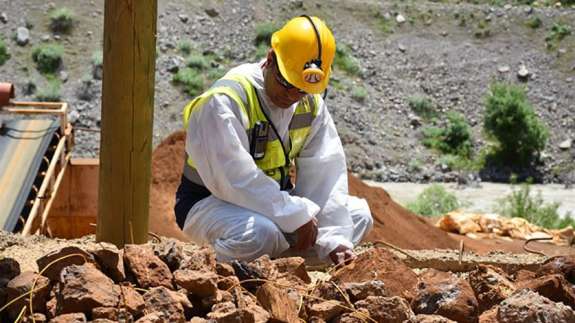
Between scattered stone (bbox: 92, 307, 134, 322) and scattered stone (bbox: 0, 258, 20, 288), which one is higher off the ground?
scattered stone (bbox: 92, 307, 134, 322)

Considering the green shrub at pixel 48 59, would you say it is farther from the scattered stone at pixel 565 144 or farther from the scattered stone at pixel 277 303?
the scattered stone at pixel 277 303

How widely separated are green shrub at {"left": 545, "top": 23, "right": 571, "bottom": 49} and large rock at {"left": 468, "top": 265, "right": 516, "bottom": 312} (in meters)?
26.4

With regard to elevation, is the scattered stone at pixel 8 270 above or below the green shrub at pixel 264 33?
above

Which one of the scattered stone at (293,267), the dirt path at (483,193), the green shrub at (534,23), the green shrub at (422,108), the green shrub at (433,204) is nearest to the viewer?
the scattered stone at (293,267)

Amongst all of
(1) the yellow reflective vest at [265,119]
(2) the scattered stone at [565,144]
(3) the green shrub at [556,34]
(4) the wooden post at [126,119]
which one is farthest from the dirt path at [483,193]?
(4) the wooden post at [126,119]

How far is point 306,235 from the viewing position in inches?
213

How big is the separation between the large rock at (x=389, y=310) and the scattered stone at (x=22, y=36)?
2403cm

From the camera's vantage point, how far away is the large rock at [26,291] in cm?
399

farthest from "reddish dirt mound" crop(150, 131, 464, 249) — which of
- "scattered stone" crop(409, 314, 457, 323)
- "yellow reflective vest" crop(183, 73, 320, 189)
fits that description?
"scattered stone" crop(409, 314, 457, 323)

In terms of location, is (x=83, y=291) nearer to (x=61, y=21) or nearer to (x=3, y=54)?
(x=3, y=54)

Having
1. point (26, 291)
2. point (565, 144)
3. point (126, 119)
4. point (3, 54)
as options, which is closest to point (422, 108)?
point (565, 144)

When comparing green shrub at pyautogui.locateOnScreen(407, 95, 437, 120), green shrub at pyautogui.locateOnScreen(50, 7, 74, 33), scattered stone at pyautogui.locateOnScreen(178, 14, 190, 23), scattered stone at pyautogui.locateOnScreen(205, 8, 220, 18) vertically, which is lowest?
green shrub at pyautogui.locateOnScreen(407, 95, 437, 120)

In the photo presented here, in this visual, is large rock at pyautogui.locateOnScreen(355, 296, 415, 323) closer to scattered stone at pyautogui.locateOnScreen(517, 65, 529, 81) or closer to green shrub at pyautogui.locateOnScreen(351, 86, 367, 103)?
green shrub at pyautogui.locateOnScreen(351, 86, 367, 103)

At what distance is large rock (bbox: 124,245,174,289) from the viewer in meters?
4.16
